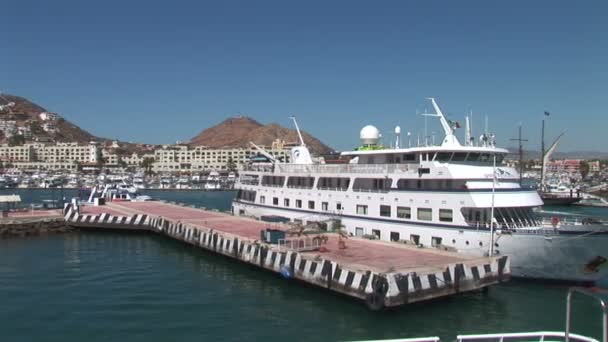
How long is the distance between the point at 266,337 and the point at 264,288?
742 centimetres

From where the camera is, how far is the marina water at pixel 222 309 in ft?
64.2

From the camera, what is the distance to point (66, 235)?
4584 centimetres

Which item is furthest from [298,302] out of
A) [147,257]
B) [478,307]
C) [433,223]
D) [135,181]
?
[135,181]

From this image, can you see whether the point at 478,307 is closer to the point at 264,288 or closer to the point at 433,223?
the point at 433,223

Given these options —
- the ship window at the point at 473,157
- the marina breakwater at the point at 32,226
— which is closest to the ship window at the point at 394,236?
the ship window at the point at 473,157

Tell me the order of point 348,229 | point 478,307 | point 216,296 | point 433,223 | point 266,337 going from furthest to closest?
point 348,229, point 433,223, point 216,296, point 478,307, point 266,337

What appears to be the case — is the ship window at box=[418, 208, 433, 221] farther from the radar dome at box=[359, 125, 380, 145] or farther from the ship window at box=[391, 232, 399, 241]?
the radar dome at box=[359, 125, 380, 145]

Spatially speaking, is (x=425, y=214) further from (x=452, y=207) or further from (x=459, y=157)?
(x=459, y=157)

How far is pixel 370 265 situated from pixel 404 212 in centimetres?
842

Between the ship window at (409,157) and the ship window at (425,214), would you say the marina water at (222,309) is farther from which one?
the ship window at (409,157)

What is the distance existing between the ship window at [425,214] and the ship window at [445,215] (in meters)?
0.66

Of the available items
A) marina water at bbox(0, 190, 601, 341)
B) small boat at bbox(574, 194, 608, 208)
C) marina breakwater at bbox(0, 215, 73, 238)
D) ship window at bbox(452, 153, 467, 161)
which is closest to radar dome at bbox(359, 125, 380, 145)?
ship window at bbox(452, 153, 467, 161)

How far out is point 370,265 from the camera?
23.7m

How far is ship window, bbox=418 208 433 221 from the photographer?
29683mm
